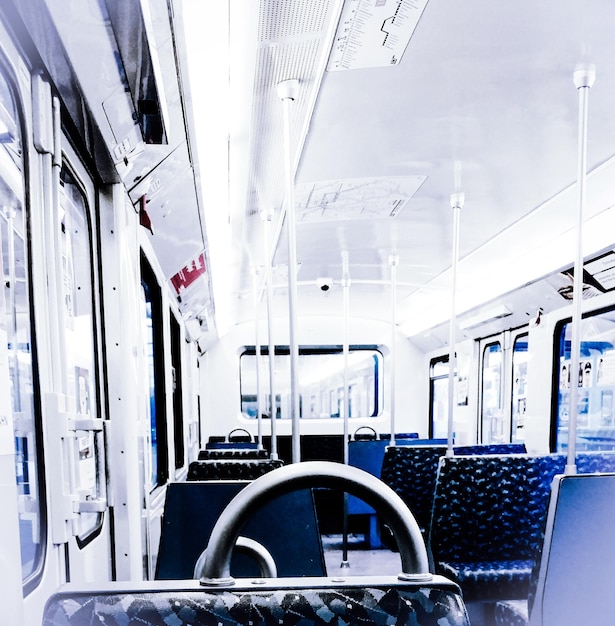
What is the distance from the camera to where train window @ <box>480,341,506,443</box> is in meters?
5.87

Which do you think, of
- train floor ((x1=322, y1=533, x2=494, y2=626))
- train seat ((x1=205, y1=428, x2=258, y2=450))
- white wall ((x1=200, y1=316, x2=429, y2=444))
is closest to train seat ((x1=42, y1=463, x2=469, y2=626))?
train floor ((x1=322, y1=533, x2=494, y2=626))

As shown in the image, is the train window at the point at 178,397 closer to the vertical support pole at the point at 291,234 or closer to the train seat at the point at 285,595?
the vertical support pole at the point at 291,234

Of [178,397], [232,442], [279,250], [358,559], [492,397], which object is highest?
[279,250]

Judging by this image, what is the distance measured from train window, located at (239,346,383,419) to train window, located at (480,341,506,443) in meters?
2.24

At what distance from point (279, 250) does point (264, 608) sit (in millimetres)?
3977

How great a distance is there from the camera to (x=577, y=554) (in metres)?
2.04

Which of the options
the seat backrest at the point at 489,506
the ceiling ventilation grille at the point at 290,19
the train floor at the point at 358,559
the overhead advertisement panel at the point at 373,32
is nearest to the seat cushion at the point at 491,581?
the seat backrest at the point at 489,506

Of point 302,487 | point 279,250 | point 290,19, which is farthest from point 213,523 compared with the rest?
point 279,250

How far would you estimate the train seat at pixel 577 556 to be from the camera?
200 cm

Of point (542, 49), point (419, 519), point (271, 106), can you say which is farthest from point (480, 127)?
point (419, 519)

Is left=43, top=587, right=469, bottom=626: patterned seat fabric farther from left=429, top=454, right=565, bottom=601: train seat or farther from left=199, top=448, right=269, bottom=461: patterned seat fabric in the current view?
left=199, top=448, right=269, bottom=461: patterned seat fabric

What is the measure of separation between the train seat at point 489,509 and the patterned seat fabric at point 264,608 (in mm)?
2057

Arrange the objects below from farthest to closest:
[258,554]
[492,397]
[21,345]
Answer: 1. [492,397]
2. [21,345]
3. [258,554]

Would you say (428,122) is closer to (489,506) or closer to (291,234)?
(291,234)
